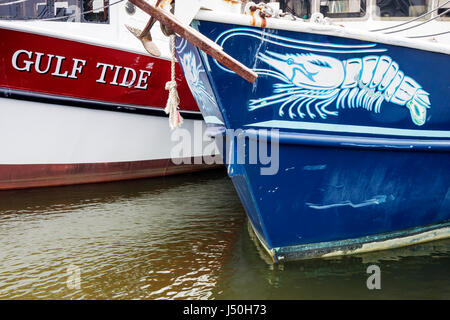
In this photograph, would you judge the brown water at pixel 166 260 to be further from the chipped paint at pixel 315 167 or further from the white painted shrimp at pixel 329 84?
the white painted shrimp at pixel 329 84

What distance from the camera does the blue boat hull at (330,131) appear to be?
3.44 meters

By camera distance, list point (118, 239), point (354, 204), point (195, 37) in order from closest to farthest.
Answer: point (195, 37) → point (354, 204) → point (118, 239)

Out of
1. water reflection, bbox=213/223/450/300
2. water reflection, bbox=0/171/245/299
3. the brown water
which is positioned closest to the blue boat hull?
water reflection, bbox=213/223/450/300

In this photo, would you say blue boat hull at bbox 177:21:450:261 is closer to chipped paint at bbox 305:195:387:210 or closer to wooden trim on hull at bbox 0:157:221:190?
chipped paint at bbox 305:195:387:210

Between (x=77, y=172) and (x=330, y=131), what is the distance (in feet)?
13.3

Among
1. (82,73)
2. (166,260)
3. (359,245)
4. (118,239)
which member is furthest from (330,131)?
(82,73)

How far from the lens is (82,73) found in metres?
6.03

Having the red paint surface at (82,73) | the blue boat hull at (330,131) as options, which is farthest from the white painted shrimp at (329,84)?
the red paint surface at (82,73)

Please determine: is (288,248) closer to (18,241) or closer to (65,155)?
(18,241)

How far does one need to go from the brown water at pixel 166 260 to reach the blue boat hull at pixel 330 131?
306 mm

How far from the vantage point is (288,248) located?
387 cm

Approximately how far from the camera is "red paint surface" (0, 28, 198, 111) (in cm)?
558

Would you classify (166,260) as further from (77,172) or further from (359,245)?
(77,172)

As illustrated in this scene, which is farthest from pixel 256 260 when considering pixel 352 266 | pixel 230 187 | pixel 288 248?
pixel 230 187
